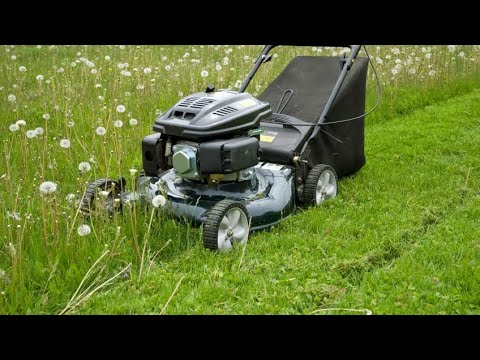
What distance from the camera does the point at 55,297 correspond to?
3.25 metres

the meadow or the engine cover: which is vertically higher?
the engine cover

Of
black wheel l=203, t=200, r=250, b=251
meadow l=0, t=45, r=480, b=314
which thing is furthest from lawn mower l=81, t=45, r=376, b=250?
meadow l=0, t=45, r=480, b=314

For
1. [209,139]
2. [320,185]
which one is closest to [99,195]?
[209,139]

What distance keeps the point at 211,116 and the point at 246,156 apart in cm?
32

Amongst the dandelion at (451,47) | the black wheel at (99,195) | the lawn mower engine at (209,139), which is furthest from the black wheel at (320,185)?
the dandelion at (451,47)

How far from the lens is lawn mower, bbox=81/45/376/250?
400 centimetres

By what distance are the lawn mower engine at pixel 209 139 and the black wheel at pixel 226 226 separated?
0.81ft

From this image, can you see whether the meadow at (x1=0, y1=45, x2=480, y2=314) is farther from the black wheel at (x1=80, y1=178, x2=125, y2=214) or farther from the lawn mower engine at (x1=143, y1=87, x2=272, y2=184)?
the lawn mower engine at (x1=143, y1=87, x2=272, y2=184)

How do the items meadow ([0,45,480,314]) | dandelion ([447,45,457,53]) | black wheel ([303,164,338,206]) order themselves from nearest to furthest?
meadow ([0,45,480,314])
black wheel ([303,164,338,206])
dandelion ([447,45,457,53])

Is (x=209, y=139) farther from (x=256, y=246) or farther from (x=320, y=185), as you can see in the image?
(x=320, y=185)

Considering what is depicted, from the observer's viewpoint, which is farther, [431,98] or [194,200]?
[431,98]

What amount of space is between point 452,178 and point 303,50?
16.5 ft

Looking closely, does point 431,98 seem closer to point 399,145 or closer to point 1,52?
point 399,145

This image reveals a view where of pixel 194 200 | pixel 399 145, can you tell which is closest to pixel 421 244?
pixel 194 200
